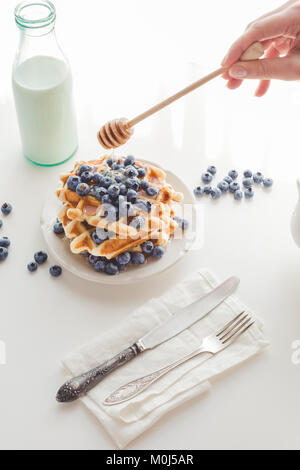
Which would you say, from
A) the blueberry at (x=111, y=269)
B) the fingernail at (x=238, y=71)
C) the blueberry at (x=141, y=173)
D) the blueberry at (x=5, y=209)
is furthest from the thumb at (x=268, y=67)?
the blueberry at (x=5, y=209)

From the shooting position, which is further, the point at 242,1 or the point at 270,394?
the point at 242,1

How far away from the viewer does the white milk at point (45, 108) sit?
4.52ft

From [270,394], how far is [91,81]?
3.65ft

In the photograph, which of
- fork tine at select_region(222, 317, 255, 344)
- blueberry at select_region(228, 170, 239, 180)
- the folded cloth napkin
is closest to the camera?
the folded cloth napkin

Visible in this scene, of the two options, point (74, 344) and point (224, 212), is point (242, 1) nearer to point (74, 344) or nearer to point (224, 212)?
point (224, 212)

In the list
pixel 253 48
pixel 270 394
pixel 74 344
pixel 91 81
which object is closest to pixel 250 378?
pixel 270 394

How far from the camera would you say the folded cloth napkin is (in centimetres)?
110

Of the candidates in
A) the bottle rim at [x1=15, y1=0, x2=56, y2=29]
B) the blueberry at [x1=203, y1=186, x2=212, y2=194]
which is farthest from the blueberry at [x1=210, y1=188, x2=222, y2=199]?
the bottle rim at [x1=15, y1=0, x2=56, y2=29]

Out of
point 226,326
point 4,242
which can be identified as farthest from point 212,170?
point 4,242

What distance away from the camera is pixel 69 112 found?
57.9 inches

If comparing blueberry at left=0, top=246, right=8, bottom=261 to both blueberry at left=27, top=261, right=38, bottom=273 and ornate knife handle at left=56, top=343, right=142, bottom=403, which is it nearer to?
blueberry at left=27, top=261, right=38, bottom=273

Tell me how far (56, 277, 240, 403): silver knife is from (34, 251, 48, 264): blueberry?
0.32 meters
